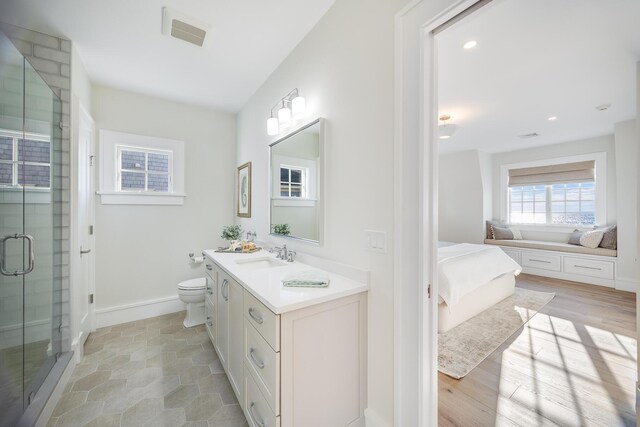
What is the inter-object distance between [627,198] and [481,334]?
3.41m

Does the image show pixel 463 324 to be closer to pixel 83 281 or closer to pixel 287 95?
pixel 287 95

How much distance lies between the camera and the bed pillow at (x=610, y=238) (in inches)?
→ 157

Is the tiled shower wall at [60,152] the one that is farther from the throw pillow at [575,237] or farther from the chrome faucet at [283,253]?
the throw pillow at [575,237]

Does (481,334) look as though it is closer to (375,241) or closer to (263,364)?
Result: (375,241)

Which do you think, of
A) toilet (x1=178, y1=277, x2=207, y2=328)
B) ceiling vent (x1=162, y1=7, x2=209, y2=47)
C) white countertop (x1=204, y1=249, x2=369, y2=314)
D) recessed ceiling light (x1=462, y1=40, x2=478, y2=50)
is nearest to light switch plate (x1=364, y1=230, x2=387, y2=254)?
white countertop (x1=204, y1=249, x2=369, y2=314)

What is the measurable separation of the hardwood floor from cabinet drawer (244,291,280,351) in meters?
1.23

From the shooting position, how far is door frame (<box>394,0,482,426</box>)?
3.82 feet

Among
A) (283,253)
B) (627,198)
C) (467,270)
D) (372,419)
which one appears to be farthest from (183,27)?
(627,198)

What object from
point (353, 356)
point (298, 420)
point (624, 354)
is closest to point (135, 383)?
point (298, 420)

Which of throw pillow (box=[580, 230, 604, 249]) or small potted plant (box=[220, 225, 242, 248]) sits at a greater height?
small potted plant (box=[220, 225, 242, 248])

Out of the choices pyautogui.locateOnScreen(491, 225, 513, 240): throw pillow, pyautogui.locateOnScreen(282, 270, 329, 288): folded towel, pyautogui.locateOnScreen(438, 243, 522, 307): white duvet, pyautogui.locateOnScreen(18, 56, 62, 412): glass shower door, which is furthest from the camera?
pyautogui.locateOnScreen(491, 225, 513, 240): throw pillow

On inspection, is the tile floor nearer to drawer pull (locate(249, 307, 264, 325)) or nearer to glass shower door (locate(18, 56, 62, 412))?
glass shower door (locate(18, 56, 62, 412))

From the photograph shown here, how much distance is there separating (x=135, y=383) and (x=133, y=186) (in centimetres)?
214

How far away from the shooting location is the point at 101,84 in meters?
2.77
